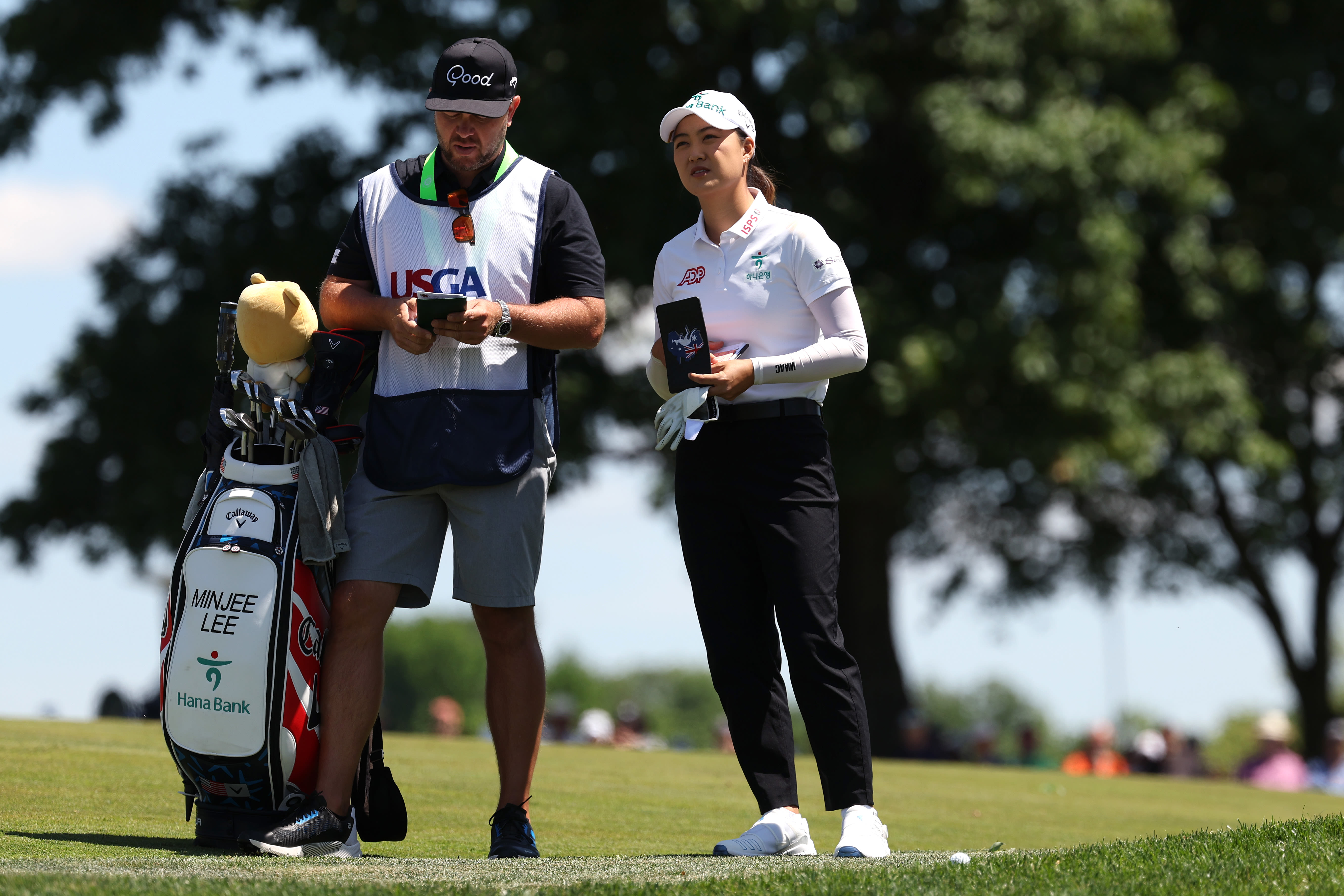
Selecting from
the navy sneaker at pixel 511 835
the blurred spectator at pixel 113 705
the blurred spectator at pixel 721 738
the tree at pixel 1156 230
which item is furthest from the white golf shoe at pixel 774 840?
the blurred spectator at pixel 113 705

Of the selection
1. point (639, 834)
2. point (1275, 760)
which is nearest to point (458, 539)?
point (639, 834)

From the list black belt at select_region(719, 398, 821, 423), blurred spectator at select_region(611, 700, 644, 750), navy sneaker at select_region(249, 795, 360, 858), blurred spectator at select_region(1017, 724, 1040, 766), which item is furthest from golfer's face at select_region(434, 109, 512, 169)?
blurred spectator at select_region(1017, 724, 1040, 766)

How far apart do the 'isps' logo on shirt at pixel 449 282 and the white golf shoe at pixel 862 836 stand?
1.85 meters

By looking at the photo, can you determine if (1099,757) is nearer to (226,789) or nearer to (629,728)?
(629,728)

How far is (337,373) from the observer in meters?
4.69

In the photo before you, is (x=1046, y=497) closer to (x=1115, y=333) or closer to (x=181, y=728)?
(x=1115, y=333)

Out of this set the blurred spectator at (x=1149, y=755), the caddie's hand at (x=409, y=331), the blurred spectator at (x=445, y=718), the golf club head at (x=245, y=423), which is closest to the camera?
the caddie's hand at (x=409, y=331)

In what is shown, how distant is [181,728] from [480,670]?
101 m

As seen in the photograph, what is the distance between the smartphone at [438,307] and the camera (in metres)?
4.41

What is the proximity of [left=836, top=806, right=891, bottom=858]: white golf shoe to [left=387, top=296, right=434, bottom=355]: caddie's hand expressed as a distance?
5.89 ft

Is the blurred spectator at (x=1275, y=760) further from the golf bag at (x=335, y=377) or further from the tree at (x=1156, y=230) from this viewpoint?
the golf bag at (x=335, y=377)

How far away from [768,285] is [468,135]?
99 cm

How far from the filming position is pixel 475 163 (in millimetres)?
4688

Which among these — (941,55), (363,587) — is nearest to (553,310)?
(363,587)
